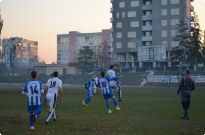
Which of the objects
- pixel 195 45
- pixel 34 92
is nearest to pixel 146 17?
pixel 195 45

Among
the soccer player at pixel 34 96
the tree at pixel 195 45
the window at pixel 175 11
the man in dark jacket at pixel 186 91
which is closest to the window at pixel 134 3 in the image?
the window at pixel 175 11

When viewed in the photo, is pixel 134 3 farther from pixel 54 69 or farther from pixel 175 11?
pixel 54 69

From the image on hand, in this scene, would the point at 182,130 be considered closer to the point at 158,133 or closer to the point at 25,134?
the point at 158,133

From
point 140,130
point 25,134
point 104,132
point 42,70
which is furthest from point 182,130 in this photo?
point 42,70

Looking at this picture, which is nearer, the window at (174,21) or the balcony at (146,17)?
the window at (174,21)

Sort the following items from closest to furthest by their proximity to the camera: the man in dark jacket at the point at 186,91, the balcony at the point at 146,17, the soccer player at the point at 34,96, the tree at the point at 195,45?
1. the soccer player at the point at 34,96
2. the man in dark jacket at the point at 186,91
3. the tree at the point at 195,45
4. the balcony at the point at 146,17

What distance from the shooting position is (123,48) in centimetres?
9194

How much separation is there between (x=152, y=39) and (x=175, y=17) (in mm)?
9676

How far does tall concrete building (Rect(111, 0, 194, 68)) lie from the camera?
84875 millimetres

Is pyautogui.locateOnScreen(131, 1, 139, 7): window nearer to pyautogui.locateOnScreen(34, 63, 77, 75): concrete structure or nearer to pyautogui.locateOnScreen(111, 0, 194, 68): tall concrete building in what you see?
pyautogui.locateOnScreen(111, 0, 194, 68): tall concrete building

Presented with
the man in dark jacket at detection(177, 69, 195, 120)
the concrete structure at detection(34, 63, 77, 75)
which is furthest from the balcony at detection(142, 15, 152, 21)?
the man in dark jacket at detection(177, 69, 195, 120)

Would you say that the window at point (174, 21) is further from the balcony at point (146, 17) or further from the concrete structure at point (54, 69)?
the concrete structure at point (54, 69)

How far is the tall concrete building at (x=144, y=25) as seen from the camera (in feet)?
278

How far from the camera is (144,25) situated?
90.1 meters
